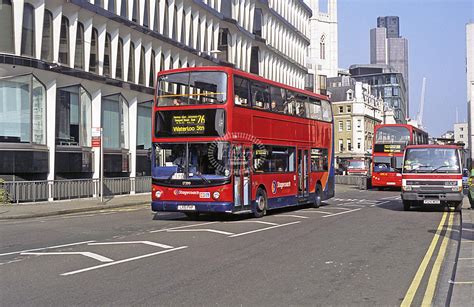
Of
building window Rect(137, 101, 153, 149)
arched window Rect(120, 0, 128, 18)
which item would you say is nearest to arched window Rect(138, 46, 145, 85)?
building window Rect(137, 101, 153, 149)

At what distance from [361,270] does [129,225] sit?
8584 millimetres

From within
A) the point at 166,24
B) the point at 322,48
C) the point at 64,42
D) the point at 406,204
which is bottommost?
the point at 406,204

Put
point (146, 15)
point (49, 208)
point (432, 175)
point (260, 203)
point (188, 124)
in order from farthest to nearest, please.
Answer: point (146, 15) → point (49, 208) → point (432, 175) → point (260, 203) → point (188, 124)

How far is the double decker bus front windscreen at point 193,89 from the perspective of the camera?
16.2 meters

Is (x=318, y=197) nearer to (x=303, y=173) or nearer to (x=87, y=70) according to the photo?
(x=303, y=173)

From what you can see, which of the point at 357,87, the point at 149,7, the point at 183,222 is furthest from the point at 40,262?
the point at 357,87

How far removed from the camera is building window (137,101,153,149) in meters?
36.0

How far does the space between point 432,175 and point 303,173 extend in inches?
184

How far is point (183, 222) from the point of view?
1659 centimetres

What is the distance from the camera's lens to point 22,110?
2553 cm

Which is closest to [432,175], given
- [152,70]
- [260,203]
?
[260,203]

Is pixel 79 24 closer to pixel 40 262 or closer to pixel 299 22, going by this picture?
pixel 40 262

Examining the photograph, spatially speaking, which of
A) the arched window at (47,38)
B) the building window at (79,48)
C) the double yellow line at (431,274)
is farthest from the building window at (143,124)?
the double yellow line at (431,274)

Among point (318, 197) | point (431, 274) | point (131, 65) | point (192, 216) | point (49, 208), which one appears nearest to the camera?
point (431, 274)
